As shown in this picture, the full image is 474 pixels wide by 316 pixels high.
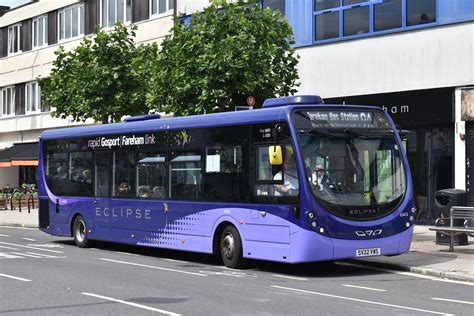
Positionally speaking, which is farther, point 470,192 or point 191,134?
point 470,192

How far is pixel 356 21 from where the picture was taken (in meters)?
24.0

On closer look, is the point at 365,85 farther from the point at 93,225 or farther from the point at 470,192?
the point at 93,225

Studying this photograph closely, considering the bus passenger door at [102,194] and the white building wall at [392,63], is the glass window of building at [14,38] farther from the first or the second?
the bus passenger door at [102,194]

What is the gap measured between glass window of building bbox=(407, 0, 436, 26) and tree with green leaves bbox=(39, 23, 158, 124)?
29.3 ft

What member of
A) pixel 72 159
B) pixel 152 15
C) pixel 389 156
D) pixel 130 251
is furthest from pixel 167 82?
pixel 152 15

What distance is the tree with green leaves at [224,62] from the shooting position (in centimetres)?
1991

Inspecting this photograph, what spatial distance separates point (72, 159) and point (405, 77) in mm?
9896

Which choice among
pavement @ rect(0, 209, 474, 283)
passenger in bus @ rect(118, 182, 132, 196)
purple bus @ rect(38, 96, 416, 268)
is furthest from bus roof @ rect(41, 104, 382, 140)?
pavement @ rect(0, 209, 474, 283)

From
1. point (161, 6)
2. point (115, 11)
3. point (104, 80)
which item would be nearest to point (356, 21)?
point (104, 80)

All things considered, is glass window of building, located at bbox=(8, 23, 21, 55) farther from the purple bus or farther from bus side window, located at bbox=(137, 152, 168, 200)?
bus side window, located at bbox=(137, 152, 168, 200)

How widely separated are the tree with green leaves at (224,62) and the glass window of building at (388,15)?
3478 millimetres

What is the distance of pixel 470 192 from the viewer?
21.0 metres

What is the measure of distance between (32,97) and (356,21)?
1036 inches

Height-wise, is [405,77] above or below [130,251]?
above
